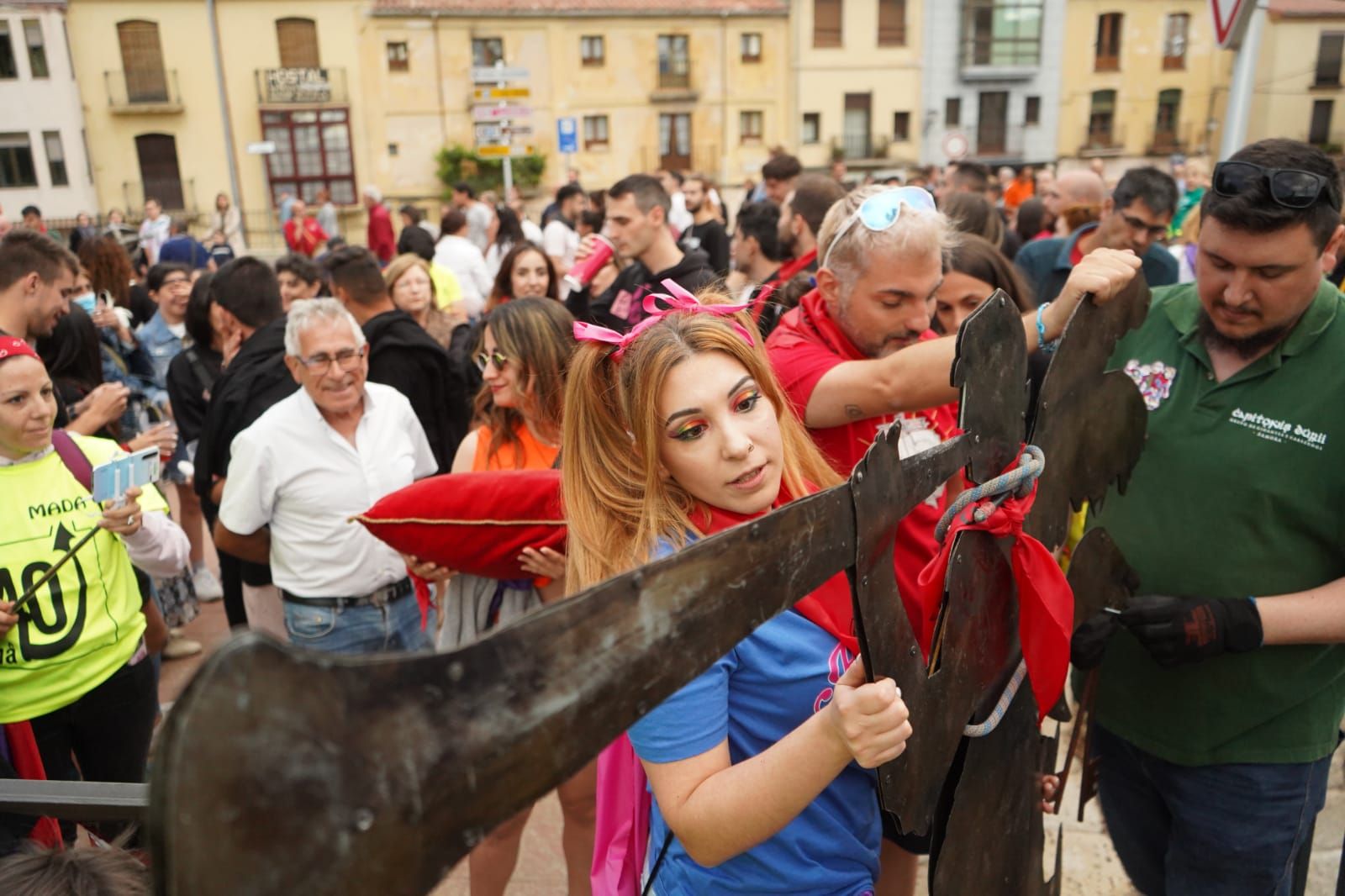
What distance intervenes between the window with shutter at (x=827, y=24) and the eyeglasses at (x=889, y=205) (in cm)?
3498

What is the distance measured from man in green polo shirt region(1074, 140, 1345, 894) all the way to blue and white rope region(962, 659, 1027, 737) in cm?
29

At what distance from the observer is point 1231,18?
3715mm

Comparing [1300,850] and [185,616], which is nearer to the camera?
[1300,850]

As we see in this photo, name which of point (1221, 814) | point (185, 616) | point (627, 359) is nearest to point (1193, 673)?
point (1221, 814)

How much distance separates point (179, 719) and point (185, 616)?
368cm

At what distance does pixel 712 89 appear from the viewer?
108 ft

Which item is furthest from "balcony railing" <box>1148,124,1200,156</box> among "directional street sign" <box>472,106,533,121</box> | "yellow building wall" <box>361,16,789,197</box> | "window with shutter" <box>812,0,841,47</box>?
"directional street sign" <box>472,106,533,121</box>

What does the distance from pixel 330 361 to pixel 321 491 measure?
0.43 meters

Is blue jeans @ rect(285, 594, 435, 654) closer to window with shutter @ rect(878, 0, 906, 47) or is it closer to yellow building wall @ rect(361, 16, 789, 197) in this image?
yellow building wall @ rect(361, 16, 789, 197)

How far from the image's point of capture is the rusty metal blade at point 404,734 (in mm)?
599

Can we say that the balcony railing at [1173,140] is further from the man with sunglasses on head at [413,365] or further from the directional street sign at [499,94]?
the man with sunglasses on head at [413,365]

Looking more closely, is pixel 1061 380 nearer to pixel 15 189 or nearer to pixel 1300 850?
pixel 1300 850

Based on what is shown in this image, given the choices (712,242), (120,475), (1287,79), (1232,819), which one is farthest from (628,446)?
(712,242)

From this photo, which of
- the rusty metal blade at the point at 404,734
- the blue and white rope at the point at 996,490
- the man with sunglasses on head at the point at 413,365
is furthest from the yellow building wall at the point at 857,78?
the rusty metal blade at the point at 404,734
